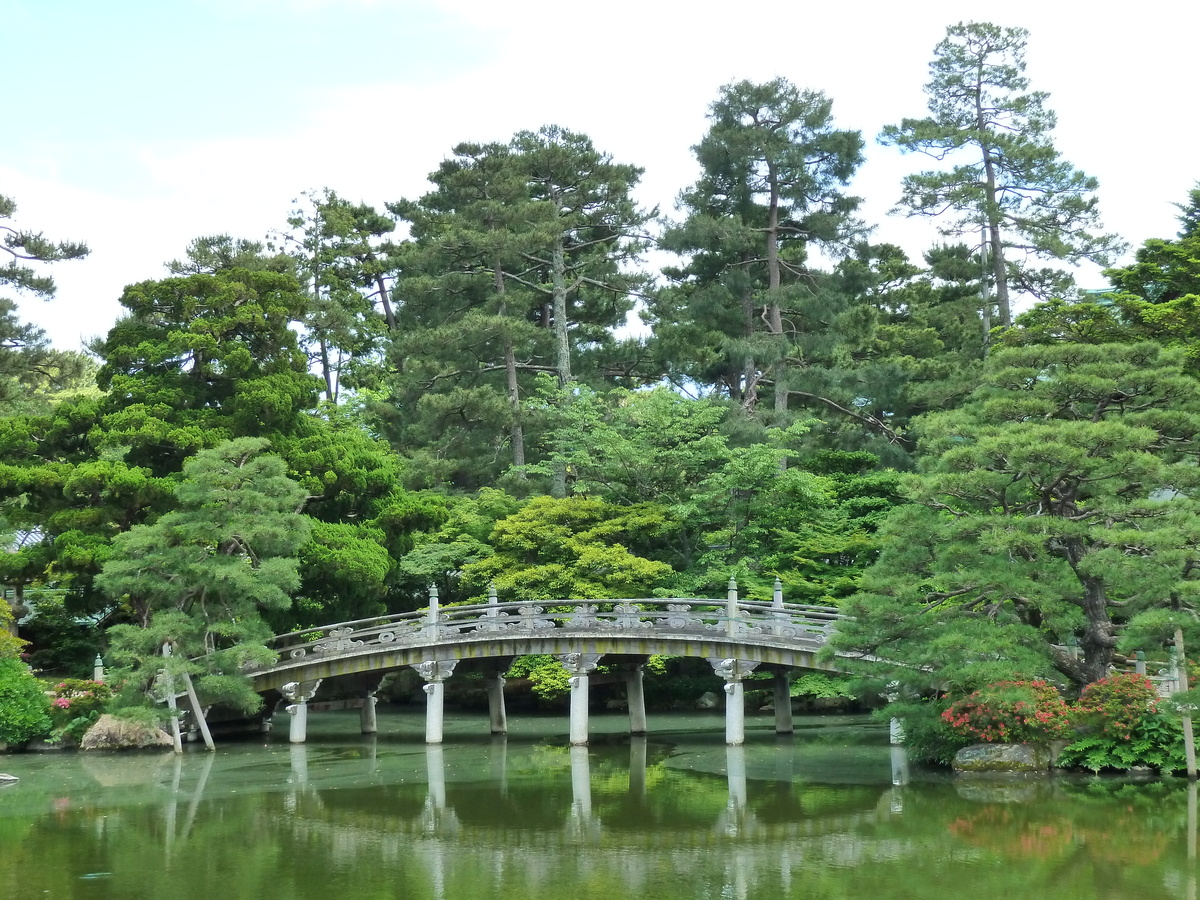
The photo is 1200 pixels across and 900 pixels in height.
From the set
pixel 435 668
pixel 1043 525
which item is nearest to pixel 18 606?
pixel 435 668

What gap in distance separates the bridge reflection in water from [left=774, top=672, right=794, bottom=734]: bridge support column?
0.07 ft

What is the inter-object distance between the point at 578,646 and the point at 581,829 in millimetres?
9643

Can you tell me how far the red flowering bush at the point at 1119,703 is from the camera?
1856cm

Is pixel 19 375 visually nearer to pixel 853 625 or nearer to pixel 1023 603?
pixel 853 625

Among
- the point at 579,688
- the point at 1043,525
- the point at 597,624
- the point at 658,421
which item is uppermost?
the point at 658,421

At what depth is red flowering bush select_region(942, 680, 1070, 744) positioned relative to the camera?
725 inches

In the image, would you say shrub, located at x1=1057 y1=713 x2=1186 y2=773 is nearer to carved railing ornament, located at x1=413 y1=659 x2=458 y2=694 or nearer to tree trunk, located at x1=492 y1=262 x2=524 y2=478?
carved railing ornament, located at x1=413 y1=659 x2=458 y2=694

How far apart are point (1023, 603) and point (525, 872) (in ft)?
32.3

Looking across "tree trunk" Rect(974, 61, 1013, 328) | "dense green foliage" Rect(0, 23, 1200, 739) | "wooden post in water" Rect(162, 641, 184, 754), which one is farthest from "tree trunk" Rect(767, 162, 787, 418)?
"wooden post in water" Rect(162, 641, 184, 754)

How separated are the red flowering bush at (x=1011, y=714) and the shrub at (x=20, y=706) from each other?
57.2 feet

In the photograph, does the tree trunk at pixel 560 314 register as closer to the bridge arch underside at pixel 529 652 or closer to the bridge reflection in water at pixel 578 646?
the bridge reflection in water at pixel 578 646

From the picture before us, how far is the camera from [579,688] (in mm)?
25344

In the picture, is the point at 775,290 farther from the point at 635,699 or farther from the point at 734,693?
the point at 734,693

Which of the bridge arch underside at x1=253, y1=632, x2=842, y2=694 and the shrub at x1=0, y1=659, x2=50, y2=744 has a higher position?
the bridge arch underside at x1=253, y1=632, x2=842, y2=694
